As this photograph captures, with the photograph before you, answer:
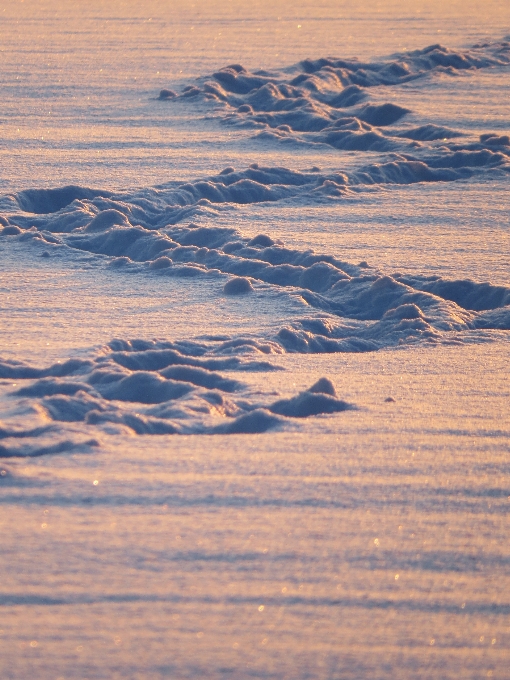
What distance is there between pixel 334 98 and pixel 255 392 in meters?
5.84

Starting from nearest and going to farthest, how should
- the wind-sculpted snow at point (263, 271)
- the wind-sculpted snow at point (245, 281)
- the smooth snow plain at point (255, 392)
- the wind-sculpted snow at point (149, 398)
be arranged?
the smooth snow plain at point (255, 392), the wind-sculpted snow at point (149, 398), the wind-sculpted snow at point (245, 281), the wind-sculpted snow at point (263, 271)

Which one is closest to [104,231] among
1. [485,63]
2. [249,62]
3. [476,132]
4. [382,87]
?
[476,132]

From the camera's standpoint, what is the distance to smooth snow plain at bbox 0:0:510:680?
1.74 m

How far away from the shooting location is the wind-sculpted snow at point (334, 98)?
680 cm

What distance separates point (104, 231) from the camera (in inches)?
187

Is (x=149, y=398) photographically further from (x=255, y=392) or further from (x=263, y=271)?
(x=263, y=271)

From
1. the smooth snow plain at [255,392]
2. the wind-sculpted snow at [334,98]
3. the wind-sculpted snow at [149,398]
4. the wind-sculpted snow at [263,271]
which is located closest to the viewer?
the smooth snow plain at [255,392]

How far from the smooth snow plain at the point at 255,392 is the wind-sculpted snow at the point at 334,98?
5cm

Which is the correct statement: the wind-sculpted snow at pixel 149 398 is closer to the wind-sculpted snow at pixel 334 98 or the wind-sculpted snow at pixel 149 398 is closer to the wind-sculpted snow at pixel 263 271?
the wind-sculpted snow at pixel 263 271

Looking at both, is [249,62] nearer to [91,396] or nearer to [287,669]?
[91,396]

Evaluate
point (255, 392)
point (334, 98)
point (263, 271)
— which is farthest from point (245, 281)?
point (334, 98)

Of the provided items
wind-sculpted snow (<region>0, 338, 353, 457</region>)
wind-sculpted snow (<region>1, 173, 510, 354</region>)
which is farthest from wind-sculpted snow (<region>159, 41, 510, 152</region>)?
wind-sculpted snow (<region>0, 338, 353, 457</region>)

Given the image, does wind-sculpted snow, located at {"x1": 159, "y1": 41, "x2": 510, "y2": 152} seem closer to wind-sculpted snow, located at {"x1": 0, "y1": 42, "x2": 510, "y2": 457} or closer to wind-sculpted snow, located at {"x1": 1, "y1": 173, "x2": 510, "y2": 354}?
wind-sculpted snow, located at {"x1": 0, "y1": 42, "x2": 510, "y2": 457}

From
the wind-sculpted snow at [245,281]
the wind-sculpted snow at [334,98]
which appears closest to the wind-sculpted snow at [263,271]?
the wind-sculpted snow at [245,281]
